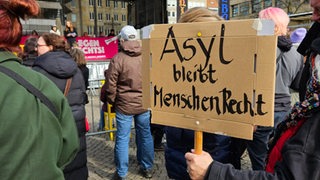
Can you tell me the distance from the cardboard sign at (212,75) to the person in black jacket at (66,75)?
134 cm

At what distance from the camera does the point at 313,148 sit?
43.4 inches

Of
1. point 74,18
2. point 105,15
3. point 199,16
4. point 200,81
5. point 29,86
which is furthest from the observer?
point 105,15

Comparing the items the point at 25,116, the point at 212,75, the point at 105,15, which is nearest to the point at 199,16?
the point at 212,75

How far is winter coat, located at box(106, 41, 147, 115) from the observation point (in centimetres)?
401

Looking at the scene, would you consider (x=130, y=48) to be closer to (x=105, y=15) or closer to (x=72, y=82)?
(x=72, y=82)

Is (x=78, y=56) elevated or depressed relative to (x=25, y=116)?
elevated

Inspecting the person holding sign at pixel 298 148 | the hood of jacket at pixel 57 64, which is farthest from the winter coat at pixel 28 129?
the hood of jacket at pixel 57 64

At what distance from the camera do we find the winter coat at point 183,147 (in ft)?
6.45

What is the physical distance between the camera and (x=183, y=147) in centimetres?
200

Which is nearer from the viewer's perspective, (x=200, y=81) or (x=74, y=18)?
(x=200, y=81)

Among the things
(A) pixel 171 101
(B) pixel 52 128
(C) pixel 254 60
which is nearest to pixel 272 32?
(C) pixel 254 60

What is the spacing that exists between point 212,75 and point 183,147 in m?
0.66

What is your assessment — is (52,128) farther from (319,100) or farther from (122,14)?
(122,14)

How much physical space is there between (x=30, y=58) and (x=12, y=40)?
3.08 metres
